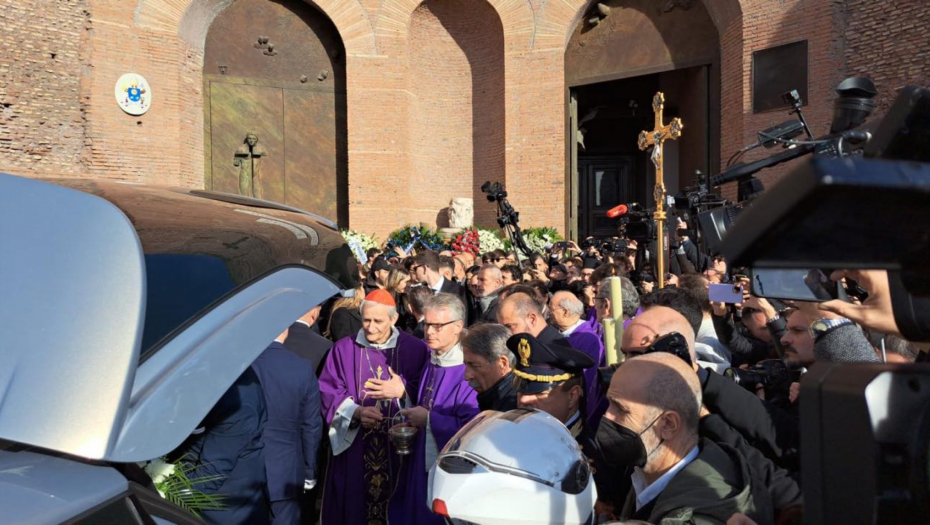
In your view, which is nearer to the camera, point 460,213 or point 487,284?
point 487,284

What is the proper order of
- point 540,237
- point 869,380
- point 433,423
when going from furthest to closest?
point 540,237 → point 433,423 → point 869,380

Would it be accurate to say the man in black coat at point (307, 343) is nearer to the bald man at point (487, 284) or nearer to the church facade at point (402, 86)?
the bald man at point (487, 284)

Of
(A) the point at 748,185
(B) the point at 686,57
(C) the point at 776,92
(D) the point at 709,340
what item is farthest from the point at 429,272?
(B) the point at 686,57

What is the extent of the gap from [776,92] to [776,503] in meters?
14.5

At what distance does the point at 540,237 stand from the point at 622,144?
7.10 meters

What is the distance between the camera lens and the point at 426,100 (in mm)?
20359

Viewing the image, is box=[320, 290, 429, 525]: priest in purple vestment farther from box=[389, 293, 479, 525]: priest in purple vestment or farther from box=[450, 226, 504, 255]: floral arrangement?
box=[450, 226, 504, 255]: floral arrangement

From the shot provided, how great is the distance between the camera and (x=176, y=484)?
1.71 m

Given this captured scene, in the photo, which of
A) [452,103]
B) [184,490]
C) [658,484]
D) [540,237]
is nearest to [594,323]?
[658,484]

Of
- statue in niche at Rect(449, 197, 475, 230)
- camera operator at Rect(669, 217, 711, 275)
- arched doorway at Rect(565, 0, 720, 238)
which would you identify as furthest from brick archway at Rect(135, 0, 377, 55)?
camera operator at Rect(669, 217, 711, 275)

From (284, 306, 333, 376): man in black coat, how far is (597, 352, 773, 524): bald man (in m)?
2.96

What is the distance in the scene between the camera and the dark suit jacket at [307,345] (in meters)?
4.86

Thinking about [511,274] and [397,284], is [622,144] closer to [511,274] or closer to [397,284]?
[511,274]

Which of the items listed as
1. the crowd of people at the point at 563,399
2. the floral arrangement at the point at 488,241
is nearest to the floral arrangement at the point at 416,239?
the floral arrangement at the point at 488,241
